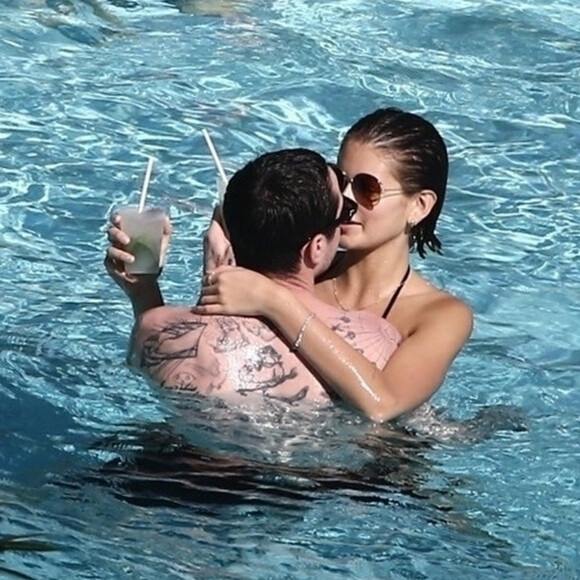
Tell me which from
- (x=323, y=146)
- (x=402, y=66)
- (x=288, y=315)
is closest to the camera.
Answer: (x=288, y=315)

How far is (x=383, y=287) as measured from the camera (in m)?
5.15

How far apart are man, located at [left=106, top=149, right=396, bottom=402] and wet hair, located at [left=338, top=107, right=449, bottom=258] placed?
0.36m

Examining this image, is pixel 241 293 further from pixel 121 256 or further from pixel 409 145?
pixel 409 145

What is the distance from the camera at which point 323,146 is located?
8070 mm

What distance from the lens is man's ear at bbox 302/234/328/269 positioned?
14.5 ft

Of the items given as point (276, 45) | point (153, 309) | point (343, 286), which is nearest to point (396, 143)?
point (343, 286)

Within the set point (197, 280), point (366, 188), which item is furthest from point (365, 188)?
point (197, 280)

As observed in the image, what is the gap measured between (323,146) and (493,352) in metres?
2.21

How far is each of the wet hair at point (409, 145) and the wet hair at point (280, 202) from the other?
57 cm

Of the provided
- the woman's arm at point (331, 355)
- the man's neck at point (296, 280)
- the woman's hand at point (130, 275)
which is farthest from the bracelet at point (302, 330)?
the woman's hand at point (130, 275)

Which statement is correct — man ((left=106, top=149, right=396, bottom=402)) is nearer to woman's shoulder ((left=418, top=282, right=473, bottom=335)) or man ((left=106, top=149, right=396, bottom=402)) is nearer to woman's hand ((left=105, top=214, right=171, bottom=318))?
woman's hand ((left=105, top=214, right=171, bottom=318))

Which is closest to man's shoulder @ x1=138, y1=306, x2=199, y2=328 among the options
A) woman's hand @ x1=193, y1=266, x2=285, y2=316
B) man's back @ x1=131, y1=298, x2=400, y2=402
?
man's back @ x1=131, y1=298, x2=400, y2=402

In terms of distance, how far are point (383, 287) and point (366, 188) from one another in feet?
1.43

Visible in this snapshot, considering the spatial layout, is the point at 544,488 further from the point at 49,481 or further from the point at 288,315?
the point at 49,481
